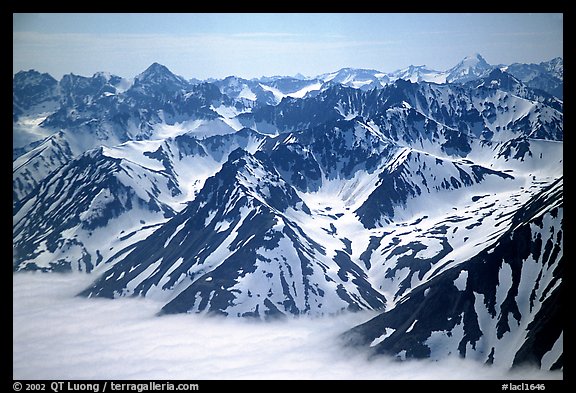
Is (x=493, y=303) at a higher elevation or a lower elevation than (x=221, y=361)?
higher

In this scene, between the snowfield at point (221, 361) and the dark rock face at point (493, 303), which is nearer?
the snowfield at point (221, 361)

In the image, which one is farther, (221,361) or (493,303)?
(493,303)

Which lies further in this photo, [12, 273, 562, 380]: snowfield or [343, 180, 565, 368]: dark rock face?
[343, 180, 565, 368]: dark rock face
